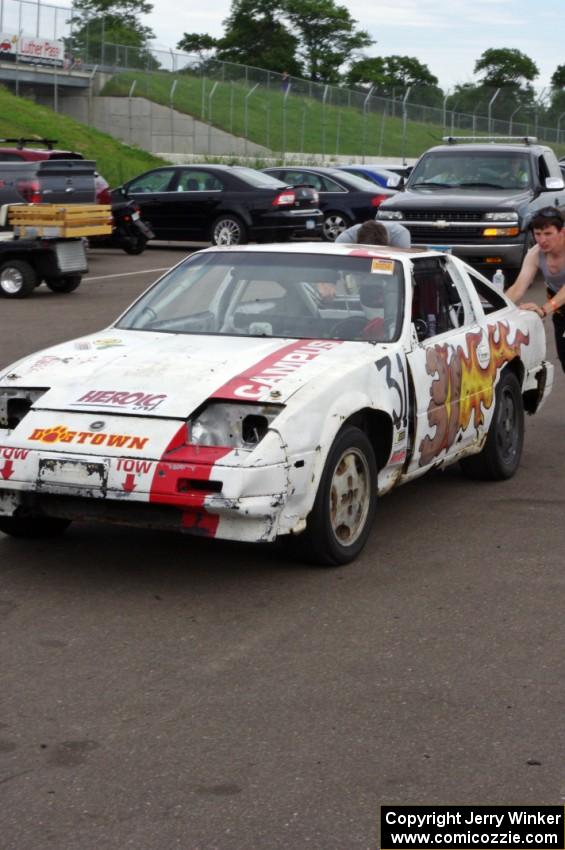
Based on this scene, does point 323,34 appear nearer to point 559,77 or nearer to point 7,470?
point 559,77

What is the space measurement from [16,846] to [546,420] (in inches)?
299

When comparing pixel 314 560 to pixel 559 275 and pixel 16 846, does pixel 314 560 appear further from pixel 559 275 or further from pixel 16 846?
pixel 559 275

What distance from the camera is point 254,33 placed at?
12269cm

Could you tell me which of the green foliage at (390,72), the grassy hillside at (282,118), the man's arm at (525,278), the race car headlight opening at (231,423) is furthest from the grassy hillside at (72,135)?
the green foliage at (390,72)

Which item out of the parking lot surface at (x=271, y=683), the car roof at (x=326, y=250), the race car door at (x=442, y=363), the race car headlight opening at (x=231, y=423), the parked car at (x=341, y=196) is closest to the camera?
the parking lot surface at (x=271, y=683)

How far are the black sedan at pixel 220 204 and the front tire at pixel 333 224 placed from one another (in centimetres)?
139

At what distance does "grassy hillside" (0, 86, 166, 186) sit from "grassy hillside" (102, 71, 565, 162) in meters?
5.21

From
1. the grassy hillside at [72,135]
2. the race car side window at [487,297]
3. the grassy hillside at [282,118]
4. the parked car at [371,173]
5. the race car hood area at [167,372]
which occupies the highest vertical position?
the grassy hillside at [282,118]

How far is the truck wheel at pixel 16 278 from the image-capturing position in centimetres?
1852

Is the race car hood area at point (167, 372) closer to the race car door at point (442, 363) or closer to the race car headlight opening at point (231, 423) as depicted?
the race car headlight opening at point (231, 423)

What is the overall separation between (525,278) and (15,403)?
4.31 m

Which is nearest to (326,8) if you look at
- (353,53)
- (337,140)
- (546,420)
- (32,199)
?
(353,53)

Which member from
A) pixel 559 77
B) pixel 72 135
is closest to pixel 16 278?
pixel 72 135

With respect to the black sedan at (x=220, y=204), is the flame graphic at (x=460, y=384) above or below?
below
